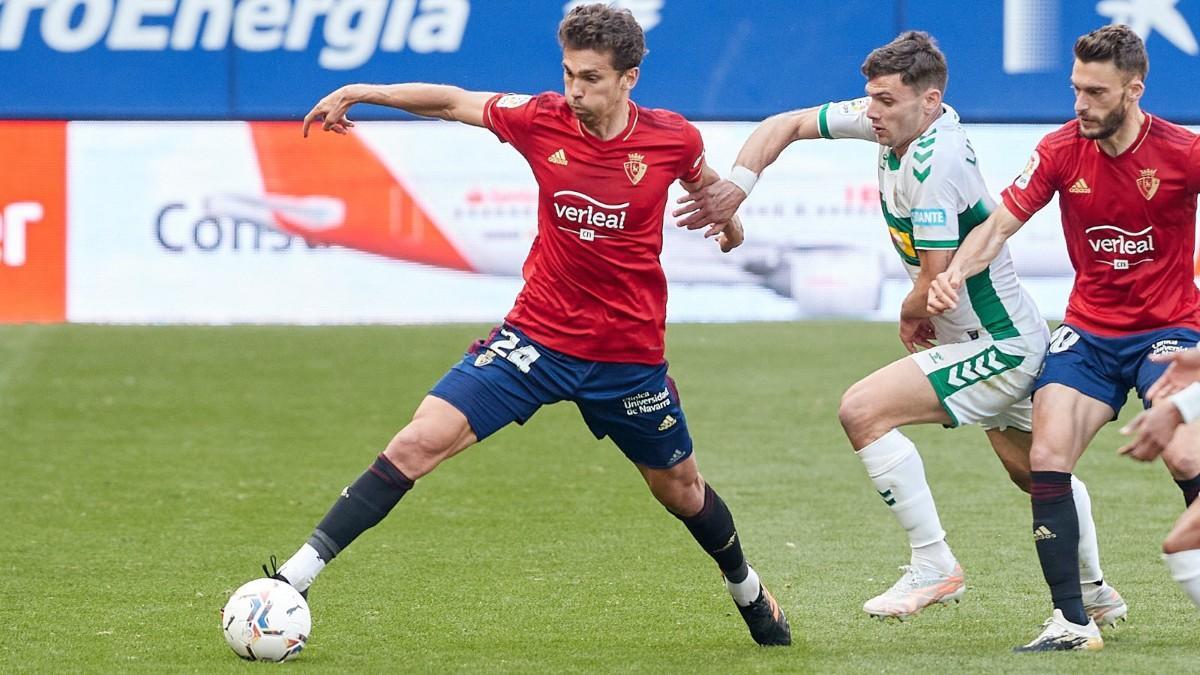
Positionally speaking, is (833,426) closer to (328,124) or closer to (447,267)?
(447,267)

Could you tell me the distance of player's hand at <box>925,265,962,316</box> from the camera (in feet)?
19.4

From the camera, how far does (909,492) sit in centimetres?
630

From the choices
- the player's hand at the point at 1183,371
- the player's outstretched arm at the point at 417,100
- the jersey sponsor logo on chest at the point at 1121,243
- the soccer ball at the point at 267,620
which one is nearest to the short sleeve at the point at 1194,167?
the jersey sponsor logo on chest at the point at 1121,243

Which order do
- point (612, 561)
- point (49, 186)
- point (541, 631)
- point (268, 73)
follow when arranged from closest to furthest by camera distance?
point (541, 631), point (612, 561), point (49, 186), point (268, 73)

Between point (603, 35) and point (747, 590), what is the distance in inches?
73.8

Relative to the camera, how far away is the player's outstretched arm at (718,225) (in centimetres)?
616

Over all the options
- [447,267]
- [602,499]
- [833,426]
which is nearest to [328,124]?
[602,499]

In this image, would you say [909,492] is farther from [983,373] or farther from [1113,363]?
[1113,363]

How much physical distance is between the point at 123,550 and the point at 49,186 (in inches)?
289

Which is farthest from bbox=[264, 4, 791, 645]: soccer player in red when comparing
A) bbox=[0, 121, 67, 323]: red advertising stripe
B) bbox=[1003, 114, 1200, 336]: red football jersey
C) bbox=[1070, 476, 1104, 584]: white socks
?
bbox=[0, 121, 67, 323]: red advertising stripe

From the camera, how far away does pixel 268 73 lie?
15.8 metres

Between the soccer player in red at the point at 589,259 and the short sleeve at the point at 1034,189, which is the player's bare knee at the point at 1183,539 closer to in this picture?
the short sleeve at the point at 1034,189

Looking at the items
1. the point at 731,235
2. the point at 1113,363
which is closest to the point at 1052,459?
the point at 1113,363

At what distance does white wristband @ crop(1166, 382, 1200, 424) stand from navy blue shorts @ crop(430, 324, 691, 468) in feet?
5.66
